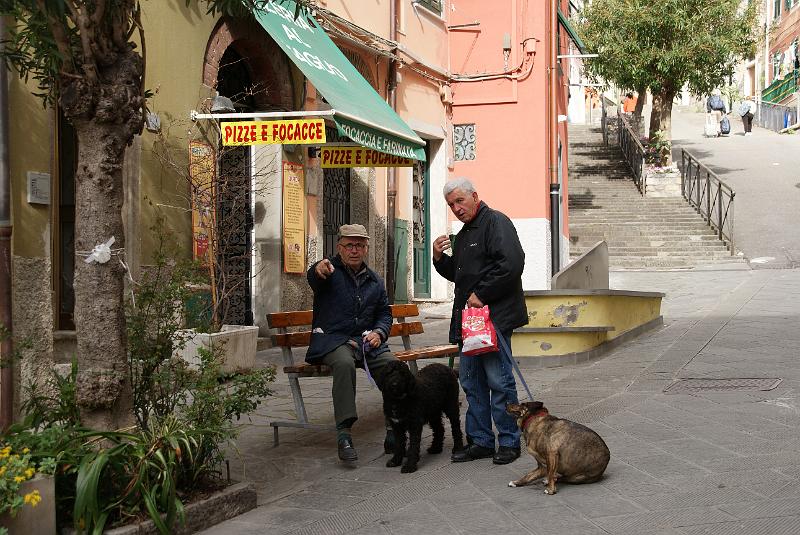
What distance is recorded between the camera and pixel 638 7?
1113 inches

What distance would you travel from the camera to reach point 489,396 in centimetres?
624

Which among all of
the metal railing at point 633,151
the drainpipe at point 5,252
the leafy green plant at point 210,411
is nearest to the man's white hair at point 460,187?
the leafy green plant at point 210,411

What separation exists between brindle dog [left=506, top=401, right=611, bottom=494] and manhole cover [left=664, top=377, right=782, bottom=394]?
2.80m

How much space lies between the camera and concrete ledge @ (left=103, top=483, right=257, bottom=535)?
174 inches

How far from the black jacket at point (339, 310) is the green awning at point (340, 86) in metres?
3.18

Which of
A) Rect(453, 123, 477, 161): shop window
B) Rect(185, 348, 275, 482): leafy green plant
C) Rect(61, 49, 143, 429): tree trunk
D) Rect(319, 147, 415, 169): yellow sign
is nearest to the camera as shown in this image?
Rect(61, 49, 143, 429): tree trunk

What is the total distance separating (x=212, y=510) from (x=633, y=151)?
26705 millimetres

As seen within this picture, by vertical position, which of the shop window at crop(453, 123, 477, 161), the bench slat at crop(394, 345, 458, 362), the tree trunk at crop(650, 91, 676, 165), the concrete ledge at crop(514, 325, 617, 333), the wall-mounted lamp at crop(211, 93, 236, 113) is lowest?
the concrete ledge at crop(514, 325, 617, 333)

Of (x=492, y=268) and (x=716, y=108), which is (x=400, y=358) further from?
(x=716, y=108)

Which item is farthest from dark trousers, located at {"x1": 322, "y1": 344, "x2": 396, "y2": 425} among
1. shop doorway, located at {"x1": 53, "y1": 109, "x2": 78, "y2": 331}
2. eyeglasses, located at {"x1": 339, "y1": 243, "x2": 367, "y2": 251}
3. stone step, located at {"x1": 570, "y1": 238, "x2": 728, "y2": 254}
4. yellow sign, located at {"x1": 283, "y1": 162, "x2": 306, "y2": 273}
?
stone step, located at {"x1": 570, "y1": 238, "x2": 728, "y2": 254}

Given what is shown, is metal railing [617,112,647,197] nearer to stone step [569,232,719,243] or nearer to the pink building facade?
stone step [569,232,719,243]

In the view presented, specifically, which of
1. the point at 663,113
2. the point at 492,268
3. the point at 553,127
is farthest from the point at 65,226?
the point at 663,113

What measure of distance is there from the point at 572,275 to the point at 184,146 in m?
4.56

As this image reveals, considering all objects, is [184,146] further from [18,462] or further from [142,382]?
[18,462]
